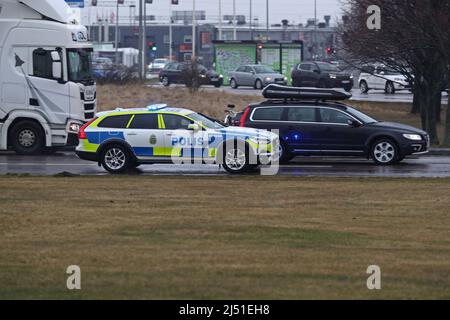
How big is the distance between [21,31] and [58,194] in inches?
411

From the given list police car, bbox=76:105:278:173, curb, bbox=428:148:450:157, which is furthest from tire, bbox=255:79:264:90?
police car, bbox=76:105:278:173

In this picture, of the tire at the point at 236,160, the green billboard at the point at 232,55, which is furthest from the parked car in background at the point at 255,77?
the tire at the point at 236,160

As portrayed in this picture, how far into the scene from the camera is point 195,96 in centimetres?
4031

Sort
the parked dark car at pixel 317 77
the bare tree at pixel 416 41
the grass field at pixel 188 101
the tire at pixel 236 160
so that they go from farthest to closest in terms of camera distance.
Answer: the parked dark car at pixel 317 77
the grass field at pixel 188 101
the bare tree at pixel 416 41
the tire at pixel 236 160

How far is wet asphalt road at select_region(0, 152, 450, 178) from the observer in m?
22.1

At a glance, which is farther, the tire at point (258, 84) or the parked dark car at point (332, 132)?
the tire at point (258, 84)

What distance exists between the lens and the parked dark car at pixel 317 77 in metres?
57.9

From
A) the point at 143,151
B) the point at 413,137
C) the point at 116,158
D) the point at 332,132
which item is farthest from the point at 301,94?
the point at 116,158

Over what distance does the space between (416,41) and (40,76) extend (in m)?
10.3

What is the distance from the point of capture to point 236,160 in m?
21.6

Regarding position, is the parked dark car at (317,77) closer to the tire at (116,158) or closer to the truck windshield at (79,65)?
the truck windshield at (79,65)

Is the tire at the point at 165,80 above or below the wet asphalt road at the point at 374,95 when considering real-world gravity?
above

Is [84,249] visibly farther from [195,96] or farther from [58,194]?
[195,96]

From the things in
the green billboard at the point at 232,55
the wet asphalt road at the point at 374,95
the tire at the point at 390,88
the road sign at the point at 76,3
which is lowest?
the wet asphalt road at the point at 374,95
